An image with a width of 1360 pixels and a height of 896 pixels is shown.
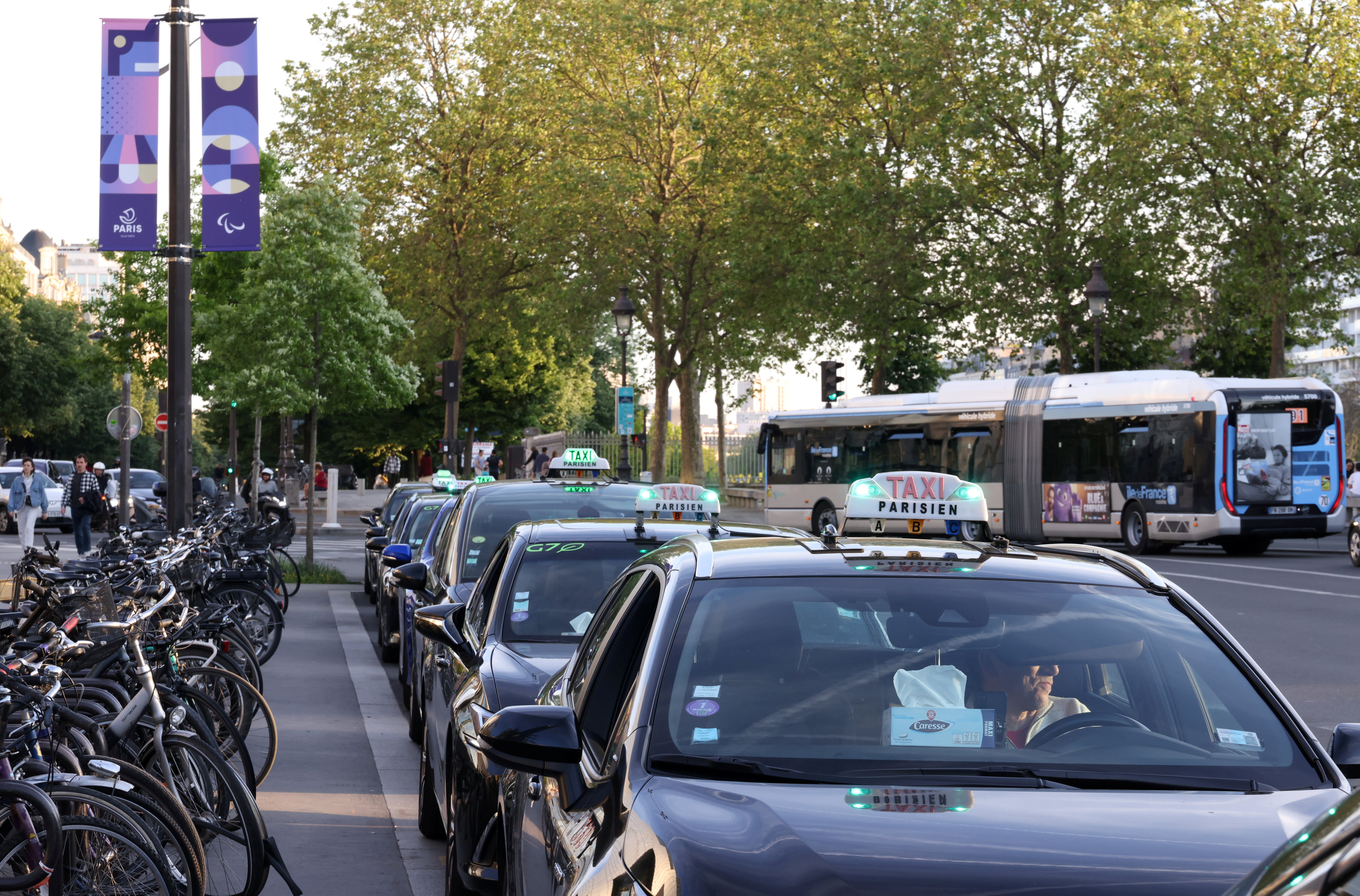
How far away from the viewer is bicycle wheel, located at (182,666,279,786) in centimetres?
753

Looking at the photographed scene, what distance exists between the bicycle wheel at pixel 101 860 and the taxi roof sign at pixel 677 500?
3.51 metres

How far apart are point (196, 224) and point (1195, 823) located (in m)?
37.0

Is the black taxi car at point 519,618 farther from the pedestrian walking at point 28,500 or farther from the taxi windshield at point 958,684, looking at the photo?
the pedestrian walking at point 28,500

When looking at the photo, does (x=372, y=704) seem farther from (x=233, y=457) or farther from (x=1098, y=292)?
(x=233, y=457)

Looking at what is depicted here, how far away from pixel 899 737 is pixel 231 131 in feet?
41.0

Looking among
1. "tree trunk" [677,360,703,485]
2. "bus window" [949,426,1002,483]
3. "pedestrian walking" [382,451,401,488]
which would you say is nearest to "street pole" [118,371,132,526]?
"bus window" [949,426,1002,483]

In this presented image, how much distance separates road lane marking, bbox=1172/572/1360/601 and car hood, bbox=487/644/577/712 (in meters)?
15.6

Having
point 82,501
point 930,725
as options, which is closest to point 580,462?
point 930,725

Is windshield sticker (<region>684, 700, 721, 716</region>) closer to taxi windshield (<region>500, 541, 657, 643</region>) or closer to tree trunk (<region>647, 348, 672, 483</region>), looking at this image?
taxi windshield (<region>500, 541, 657, 643</region>)

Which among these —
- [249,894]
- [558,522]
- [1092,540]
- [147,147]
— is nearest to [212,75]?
[147,147]

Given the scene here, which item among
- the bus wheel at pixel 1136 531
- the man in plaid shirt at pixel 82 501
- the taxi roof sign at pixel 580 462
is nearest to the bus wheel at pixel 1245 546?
the bus wheel at pixel 1136 531

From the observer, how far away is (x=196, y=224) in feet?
123

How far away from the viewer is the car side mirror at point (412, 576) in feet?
29.7

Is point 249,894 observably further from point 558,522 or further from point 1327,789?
point 1327,789
